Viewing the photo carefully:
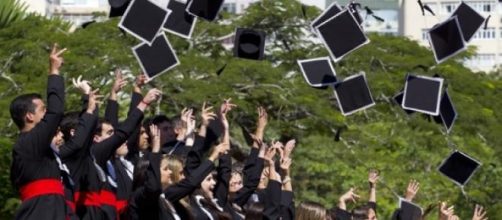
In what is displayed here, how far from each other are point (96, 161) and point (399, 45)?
15717 millimetres

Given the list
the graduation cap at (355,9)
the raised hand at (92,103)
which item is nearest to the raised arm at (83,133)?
the raised hand at (92,103)

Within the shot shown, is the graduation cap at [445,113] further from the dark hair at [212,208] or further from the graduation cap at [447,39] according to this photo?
the dark hair at [212,208]

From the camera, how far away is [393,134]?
77.2 ft

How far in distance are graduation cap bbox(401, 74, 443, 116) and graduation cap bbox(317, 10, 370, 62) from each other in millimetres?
707

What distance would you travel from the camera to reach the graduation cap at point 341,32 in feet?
39.1

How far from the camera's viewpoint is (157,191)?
30.5 feet

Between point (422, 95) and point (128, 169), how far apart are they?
311 centimetres

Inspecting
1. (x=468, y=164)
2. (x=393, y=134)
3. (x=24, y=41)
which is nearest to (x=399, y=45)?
(x=393, y=134)

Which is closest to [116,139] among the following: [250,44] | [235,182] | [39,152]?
[39,152]

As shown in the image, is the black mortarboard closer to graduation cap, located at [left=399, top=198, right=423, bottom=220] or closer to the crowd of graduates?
graduation cap, located at [left=399, top=198, right=423, bottom=220]

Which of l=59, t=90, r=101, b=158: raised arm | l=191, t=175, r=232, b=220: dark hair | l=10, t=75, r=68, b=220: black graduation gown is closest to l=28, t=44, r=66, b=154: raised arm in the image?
l=10, t=75, r=68, b=220: black graduation gown

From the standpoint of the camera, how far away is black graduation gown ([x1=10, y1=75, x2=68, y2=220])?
861cm

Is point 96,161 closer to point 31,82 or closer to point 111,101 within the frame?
point 111,101

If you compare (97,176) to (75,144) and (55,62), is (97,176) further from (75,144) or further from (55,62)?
(55,62)
